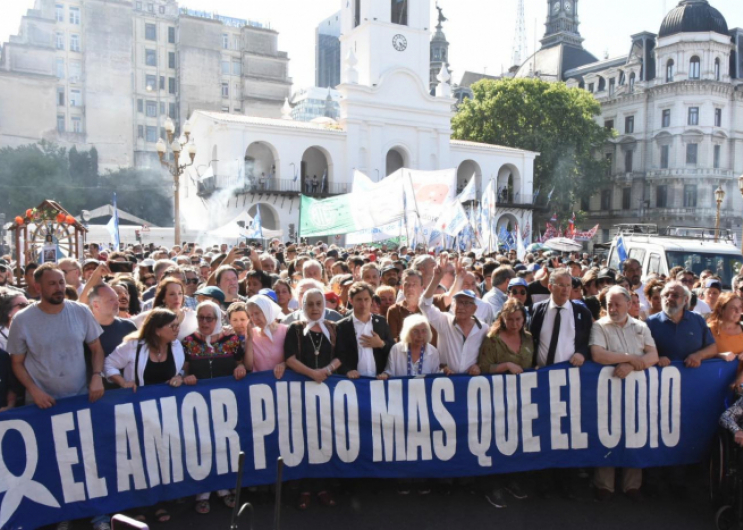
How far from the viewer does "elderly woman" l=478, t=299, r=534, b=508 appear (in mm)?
5566

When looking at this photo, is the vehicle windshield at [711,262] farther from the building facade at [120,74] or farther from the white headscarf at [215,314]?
the building facade at [120,74]

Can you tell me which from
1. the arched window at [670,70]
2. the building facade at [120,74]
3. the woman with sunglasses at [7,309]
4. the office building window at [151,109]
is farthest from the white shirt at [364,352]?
the office building window at [151,109]

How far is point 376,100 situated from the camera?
41.8 m

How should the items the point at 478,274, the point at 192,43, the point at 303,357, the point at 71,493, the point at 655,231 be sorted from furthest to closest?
the point at 192,43 < the point at 655,231 < the point at 478,274 < the point at 303,357 < the point at 71,493

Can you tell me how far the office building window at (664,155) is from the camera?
53628 millimetres

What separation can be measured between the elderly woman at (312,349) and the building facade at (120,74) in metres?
62.1

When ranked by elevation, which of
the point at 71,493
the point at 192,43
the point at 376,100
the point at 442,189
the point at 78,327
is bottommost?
the point at 71,493

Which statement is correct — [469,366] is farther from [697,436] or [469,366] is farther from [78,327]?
[78,327]

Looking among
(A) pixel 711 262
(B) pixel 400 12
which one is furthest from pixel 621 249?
(B) pixel 400 12

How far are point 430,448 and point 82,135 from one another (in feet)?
211

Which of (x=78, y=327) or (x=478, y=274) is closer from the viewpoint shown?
(x=78, y=327)

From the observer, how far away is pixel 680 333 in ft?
19.0

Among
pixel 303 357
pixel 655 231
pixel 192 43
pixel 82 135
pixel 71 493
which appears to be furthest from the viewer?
pixel 192 43

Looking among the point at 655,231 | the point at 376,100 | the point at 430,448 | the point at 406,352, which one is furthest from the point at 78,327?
the point at 376,100
